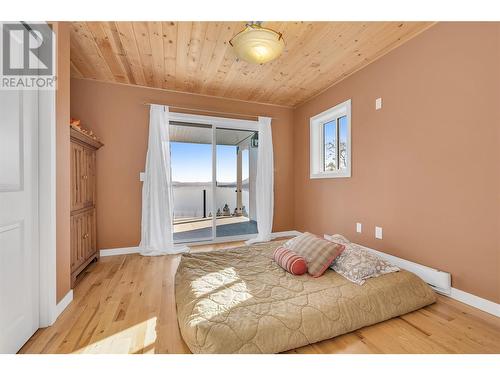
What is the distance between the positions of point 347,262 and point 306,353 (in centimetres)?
91

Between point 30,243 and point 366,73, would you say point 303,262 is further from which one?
point 366,73

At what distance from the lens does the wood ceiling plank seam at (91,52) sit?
2141 mm

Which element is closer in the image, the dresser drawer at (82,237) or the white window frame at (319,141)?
the dresser drawer at (82,237)

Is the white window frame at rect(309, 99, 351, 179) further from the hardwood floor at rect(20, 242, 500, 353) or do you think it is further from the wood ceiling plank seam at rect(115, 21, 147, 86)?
the wood ceiling plank seam at rect(115, 21, 147, 86)

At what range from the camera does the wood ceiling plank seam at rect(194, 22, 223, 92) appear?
2.14m

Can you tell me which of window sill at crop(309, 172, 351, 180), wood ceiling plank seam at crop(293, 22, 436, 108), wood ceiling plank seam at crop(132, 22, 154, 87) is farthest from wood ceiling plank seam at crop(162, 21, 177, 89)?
window sill at crop(309, 172, 351, 180)

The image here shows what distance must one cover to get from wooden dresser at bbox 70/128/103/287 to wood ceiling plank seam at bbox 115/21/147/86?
104 cm

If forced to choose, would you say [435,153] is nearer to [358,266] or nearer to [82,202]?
[358,266]

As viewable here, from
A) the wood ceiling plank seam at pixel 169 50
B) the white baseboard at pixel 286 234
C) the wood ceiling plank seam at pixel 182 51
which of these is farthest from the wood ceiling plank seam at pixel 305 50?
the white baseboard at pixel 286 234

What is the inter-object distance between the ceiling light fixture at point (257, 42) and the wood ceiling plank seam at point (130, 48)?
3.46ft

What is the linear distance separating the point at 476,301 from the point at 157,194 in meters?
3.63

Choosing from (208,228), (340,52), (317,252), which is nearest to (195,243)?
(208,228)

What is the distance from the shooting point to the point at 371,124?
9.04 ft

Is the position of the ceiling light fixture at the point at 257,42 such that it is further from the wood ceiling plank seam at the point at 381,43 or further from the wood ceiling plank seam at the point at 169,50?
the wood ceiling plank seam at the point at 381,43
